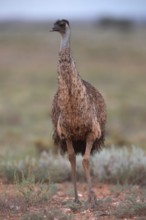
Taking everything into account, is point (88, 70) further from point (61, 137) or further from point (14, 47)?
point (61, 137)

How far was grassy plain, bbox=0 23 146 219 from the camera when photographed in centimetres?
1839

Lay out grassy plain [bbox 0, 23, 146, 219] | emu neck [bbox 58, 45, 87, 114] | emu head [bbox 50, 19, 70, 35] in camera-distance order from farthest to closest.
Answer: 1. grassy plain [bbox 0, 23, 146, 219]
2. emu head [bbox 50, 19, 70, 35]
3. emu neck [bbox 58, 45, 87, 114]

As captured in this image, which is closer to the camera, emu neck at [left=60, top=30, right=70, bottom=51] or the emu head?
emu neck at [left=60, top=30, right=70, bottom=51]

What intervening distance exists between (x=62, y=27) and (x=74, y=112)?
1084 mm

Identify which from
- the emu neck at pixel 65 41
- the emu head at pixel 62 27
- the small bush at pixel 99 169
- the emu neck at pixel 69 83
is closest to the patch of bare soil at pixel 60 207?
the small bush at pixel 99 169

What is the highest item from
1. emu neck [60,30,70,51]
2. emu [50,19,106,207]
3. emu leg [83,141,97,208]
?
emu neck [60,30,70,51]

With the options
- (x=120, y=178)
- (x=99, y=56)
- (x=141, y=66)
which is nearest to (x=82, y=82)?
(x=120, y=178)

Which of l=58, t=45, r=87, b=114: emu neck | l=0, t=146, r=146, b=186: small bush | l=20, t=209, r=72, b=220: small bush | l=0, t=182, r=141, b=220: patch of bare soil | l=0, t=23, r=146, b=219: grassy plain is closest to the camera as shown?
l=20, t=209, r=72, b=220: small bush

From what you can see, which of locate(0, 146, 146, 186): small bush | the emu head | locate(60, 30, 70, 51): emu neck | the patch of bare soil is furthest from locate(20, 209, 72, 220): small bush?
locate(0, 146, 146, 186): small bush

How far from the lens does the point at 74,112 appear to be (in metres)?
8.95

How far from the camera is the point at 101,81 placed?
4297cm

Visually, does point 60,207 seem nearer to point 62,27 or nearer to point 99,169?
point 62,27

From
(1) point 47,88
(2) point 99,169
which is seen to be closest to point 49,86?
(1) point 47,88

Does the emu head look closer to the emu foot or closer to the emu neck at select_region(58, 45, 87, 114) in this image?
the emu neck at select_region(58, 45, 87, 114)
